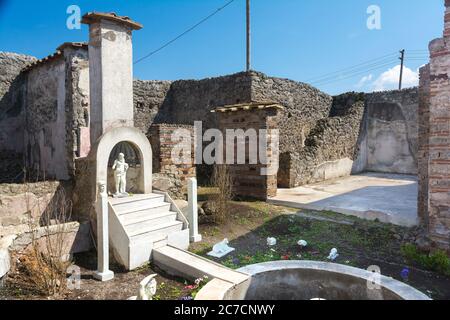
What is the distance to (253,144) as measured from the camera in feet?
31.4

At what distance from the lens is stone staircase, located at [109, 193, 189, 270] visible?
17.0 feet

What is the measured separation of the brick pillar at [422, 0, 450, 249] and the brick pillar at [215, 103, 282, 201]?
4507 millimetres

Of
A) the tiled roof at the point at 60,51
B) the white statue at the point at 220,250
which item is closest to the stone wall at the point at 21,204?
the white statue at the point at 220,250

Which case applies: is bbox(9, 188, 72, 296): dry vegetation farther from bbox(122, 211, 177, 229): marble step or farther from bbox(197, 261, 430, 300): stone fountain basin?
bbox(197, 261, 430, 300): stone fountain basin

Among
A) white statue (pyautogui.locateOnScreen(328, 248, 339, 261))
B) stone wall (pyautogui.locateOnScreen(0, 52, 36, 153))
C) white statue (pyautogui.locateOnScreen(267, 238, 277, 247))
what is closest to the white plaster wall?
white statue (pyautogui.locateOnScreen(267, 238, 277, 247))

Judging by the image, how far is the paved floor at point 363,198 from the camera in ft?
24.1

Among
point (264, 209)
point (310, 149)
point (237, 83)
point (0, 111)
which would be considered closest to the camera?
point (264, 209)

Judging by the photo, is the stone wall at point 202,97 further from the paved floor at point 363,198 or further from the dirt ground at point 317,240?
the dirt ground at point 317,240

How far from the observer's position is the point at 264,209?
8.46 m

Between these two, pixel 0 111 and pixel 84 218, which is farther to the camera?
pixel 0 111

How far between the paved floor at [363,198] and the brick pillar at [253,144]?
0.59 m
